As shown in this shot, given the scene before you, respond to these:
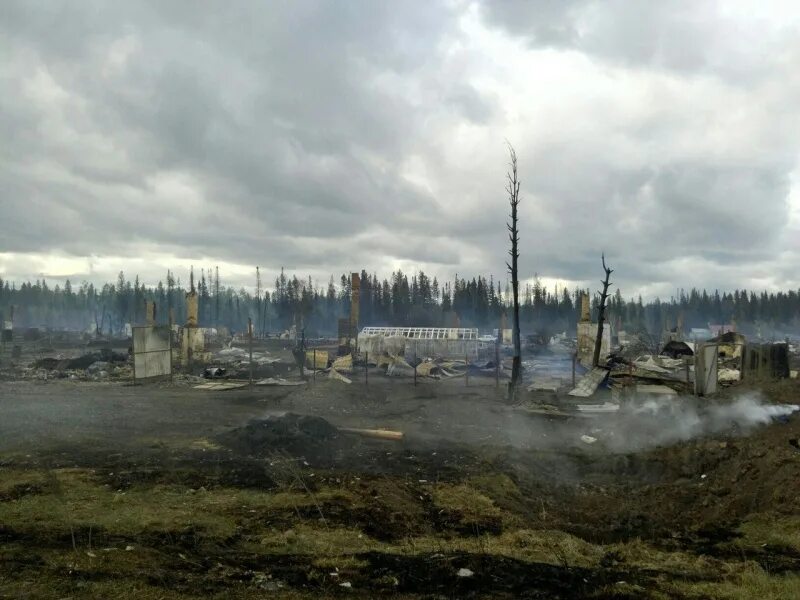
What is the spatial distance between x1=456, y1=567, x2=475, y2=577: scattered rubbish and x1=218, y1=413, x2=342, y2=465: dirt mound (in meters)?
5.57

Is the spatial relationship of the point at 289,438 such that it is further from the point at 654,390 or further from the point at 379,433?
the point at 654,390

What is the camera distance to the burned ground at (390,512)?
18.8 ft

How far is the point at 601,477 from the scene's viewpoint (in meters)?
10.7

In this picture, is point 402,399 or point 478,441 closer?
point 478,441

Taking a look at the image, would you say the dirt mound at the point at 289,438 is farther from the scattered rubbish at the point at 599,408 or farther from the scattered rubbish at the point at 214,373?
the scattered rubbish at the point at 214,373

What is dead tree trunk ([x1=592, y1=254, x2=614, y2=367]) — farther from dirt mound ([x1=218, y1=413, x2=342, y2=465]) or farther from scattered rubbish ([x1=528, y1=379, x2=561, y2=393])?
dirt mound ([x1=218, y1=413, x2=342, y2=465])

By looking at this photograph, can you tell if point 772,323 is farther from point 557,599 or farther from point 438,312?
point 557,599

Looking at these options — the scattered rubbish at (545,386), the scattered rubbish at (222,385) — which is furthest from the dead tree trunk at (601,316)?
the scattered rubbish at (222,385)

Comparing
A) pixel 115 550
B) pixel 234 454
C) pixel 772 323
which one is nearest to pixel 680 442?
A: pixel 234 454

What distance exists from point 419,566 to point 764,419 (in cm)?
926

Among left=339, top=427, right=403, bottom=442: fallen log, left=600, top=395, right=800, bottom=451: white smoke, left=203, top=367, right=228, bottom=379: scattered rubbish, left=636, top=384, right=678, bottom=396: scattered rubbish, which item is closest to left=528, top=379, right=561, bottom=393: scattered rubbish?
left=636, top=384, right=678, bottom=396: scattered rubbish

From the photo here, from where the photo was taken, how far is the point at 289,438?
485 inches

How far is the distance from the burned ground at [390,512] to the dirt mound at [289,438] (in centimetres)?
6

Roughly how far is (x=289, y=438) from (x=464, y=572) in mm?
7029
